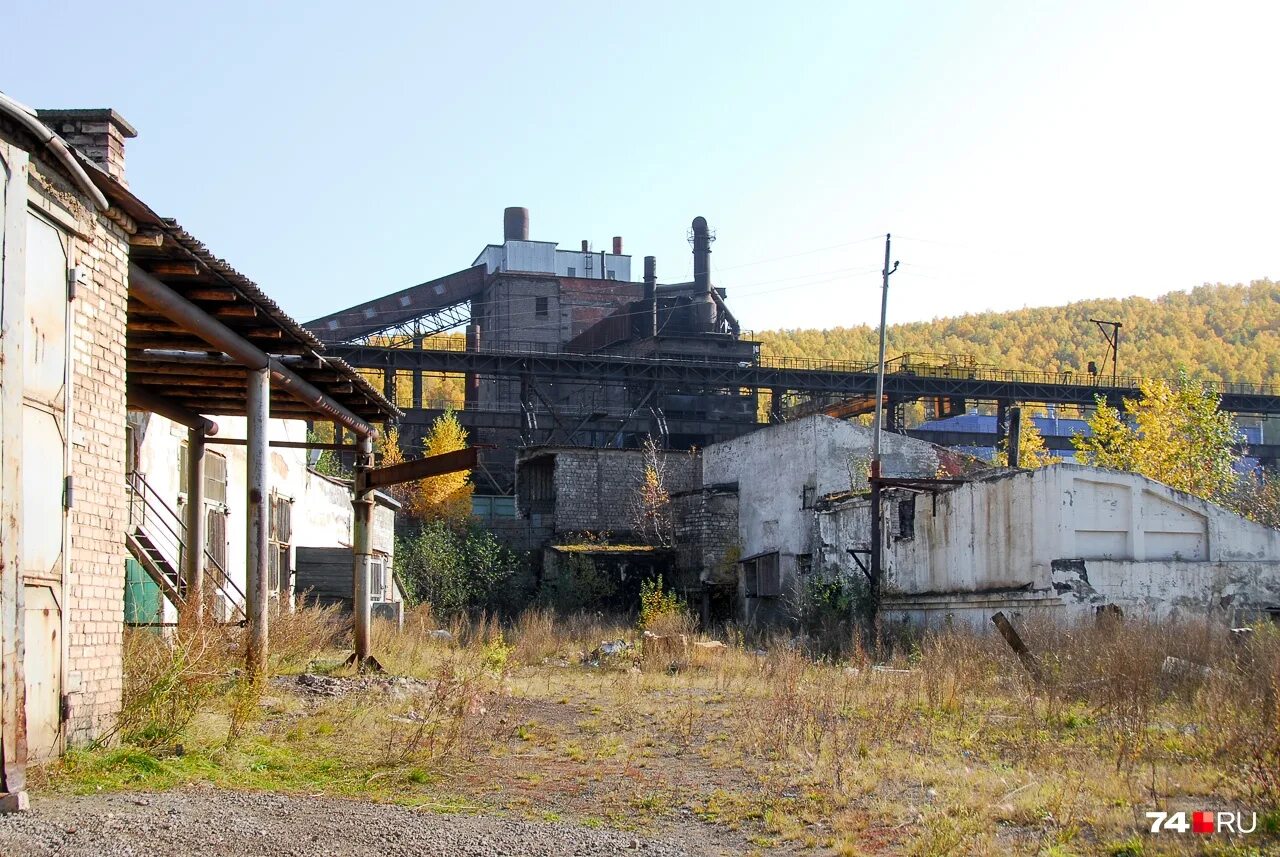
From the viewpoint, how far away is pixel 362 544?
1458 cm

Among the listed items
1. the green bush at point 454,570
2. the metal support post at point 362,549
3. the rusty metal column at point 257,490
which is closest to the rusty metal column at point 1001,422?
the green bush at point 454,570

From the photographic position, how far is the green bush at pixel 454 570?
1324 inches

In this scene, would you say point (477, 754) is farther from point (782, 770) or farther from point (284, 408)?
point (284, 408)

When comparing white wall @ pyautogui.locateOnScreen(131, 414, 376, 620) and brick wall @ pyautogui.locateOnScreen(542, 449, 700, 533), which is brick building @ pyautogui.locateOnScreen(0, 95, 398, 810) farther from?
brick wall @ pyautogui.locateOnScreen(542, 449, 700, 533)

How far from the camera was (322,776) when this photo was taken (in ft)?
25.9

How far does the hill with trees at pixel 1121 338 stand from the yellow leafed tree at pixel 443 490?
50.4 m

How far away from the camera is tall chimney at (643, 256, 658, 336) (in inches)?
2152

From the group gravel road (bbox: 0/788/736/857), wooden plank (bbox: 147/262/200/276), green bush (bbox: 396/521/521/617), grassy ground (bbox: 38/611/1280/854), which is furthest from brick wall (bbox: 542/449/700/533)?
gravel road (bbox: 0/788/736/857)

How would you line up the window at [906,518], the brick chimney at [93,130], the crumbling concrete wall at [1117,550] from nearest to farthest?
1. the brick chimney at [93,130]
2. the crumbling concrete wall at [1117,550]
3. the window at [906,518]

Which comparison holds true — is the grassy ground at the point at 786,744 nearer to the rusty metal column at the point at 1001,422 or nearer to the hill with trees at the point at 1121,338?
the rusty metal column at the point at 1001,422

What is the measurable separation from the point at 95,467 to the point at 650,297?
161 feet

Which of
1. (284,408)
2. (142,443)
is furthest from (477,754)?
(142,443)

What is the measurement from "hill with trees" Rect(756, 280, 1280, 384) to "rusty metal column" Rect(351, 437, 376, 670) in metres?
81.1

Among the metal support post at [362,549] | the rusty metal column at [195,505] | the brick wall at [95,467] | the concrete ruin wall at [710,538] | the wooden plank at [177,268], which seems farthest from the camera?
the concrete ruin wall at [710,538]
